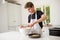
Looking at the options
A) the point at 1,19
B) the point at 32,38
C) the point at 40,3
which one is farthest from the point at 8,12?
the point at 32,38

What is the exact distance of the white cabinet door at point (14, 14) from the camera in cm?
363

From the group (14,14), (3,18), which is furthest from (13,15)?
(3,18)

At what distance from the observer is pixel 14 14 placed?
12.6 feet

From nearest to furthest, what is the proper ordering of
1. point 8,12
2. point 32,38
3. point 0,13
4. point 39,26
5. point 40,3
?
1. point 32,38
2. point 39,26
3. point 0,13
4. point 8,12
5. point 40,3

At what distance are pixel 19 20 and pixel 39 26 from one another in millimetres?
2336

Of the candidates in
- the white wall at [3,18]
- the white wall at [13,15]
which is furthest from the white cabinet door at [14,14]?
the white wall at [3,18]

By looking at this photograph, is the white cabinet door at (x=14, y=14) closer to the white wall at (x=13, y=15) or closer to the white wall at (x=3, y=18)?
the white wall at (x=13, y=15)

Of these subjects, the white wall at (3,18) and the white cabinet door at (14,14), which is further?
the white cabinet door at (14,14)

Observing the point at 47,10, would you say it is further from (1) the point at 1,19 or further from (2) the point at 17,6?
(1) the point at 1,19

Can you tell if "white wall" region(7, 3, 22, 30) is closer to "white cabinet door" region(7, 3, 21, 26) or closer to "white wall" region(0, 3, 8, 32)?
"white cabinet door" region(7, 3, 21, 26)

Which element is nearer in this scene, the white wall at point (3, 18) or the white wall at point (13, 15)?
the white wall at point (3, 18)

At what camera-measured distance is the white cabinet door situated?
3.63 metres

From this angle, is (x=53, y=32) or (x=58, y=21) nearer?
(x=53, y=32)

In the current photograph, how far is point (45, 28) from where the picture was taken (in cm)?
332
